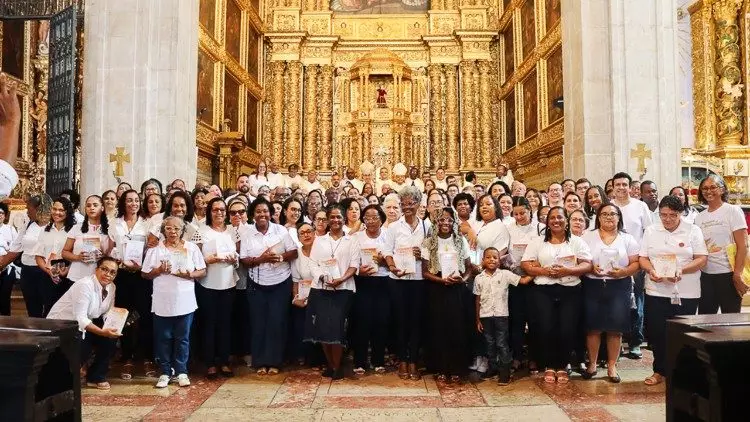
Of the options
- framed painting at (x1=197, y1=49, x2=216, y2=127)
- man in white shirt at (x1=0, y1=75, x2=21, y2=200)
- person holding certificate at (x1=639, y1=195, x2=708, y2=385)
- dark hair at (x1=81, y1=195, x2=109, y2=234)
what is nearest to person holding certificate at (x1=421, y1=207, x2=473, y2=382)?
person holding certificate at (x1=639, y1=195, x2=708, y2=385)

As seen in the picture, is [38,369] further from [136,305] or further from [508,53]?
[508,53]

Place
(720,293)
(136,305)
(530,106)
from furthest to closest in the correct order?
(530,106) < (136,305) < (720,293)

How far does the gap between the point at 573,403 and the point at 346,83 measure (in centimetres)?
1955

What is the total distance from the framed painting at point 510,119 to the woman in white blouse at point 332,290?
16542mm

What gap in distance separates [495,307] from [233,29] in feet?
53.2

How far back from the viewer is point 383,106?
72.7 ft

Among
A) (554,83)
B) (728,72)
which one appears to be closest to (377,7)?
(554,83)

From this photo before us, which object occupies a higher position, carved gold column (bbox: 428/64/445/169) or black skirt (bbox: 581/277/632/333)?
carved gold column (bbox: 428/64/445/169)

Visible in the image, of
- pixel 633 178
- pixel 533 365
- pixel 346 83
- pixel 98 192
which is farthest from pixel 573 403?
pixel 346 83

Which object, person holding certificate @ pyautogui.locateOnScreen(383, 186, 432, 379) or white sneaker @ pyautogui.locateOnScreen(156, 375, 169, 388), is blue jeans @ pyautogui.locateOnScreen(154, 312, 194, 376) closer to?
white sneaker @ pyautogui.locateOnScreen(156, 375, 169, 388)

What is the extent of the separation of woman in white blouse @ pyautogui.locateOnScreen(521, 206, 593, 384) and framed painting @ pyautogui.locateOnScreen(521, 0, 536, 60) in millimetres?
14336

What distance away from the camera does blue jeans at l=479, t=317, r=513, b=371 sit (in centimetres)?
628

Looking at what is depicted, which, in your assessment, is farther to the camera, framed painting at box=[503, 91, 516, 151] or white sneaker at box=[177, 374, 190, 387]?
framed painting at box=[503, 91, 516, 151]

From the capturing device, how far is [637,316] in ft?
24.3
